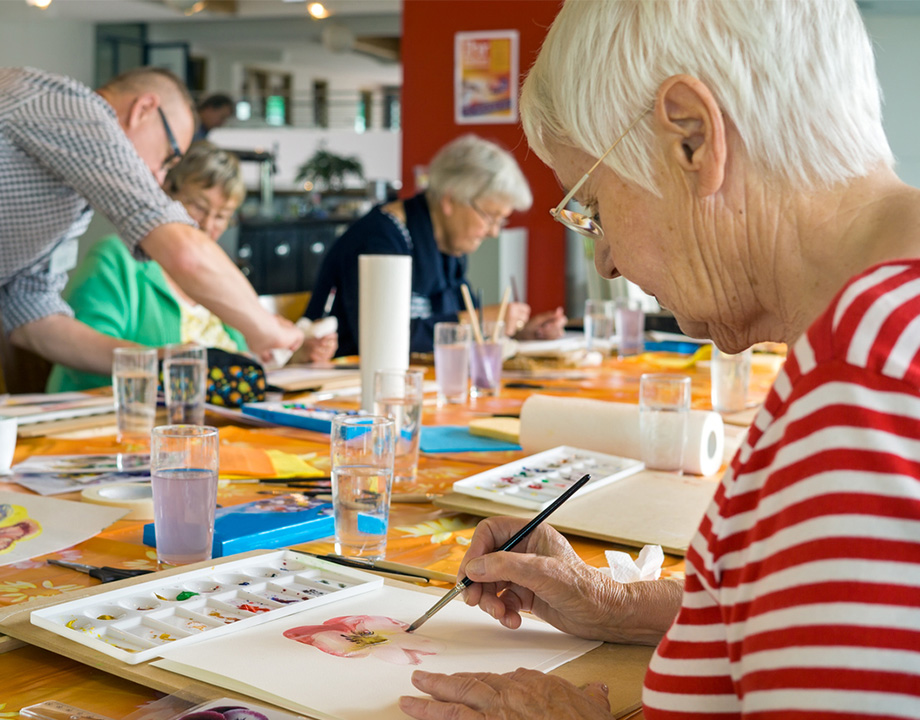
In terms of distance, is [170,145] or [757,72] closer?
[757,72]

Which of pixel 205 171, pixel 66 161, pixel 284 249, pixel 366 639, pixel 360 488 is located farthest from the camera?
pixel 284 249

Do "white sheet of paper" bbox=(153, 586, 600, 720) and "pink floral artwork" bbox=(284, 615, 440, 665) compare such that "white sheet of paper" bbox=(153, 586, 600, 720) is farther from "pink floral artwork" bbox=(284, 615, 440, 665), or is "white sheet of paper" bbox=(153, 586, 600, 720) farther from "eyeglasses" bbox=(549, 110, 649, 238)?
"eyeglasses" bbox=(549, 110, 649, 238)

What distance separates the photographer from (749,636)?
54cm

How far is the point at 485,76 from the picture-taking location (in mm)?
5637

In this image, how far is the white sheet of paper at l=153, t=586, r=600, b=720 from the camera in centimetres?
71

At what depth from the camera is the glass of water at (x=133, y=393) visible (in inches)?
67.3

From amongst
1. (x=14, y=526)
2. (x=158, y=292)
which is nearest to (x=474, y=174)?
(x=158, y=292)

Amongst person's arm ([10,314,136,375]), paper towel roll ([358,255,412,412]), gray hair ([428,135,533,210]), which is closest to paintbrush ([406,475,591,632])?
paper towel roll ([358,255,412,412])

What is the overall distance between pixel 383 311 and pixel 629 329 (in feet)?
4.51

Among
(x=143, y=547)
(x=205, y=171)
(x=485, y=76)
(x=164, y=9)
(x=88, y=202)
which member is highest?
(x=164, y=9)

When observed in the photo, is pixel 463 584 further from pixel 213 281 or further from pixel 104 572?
pixel 213 281

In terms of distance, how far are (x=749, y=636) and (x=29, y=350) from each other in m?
2.38

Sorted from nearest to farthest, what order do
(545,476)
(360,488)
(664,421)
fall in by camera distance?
(360,488), (545,476), (664,421)

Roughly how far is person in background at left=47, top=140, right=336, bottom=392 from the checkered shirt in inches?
13.9
